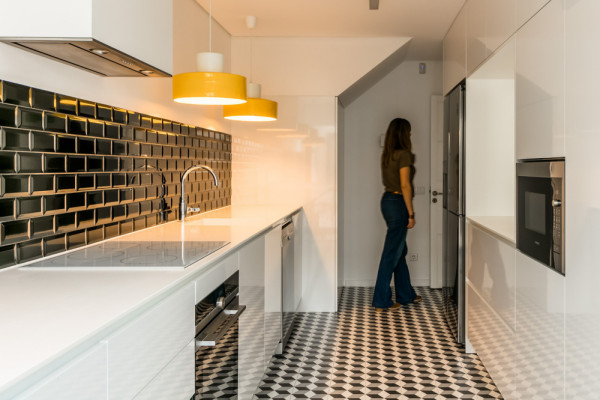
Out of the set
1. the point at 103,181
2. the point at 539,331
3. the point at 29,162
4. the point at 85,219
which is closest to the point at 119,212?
the point at 103,181

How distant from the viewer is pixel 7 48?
6.87 feet

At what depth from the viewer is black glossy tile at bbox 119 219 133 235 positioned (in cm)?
304

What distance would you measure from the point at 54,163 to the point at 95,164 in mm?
362

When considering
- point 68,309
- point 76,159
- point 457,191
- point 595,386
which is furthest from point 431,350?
point 68,309

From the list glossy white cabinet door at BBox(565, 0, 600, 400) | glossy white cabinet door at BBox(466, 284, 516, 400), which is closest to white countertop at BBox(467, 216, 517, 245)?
glossy white cabinet door at BBox(466, 284, 516, 400)

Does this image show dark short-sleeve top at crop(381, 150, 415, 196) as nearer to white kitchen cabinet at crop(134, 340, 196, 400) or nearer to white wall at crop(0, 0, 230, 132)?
white wall at crop(0, 0, 230, 132)

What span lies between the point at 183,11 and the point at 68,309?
2878 mm

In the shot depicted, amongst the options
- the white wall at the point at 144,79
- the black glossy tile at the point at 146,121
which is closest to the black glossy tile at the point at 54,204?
the white wall at the point at 144,79

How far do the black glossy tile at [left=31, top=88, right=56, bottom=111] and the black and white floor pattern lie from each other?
1893 millimetres

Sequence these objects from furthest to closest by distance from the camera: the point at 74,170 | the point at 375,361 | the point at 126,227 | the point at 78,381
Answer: the point at 375,361
the point at 126,227
the point at 74,170
the point at 78,381

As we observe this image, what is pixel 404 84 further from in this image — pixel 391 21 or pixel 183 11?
pixel 183 11

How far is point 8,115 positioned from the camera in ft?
6.81

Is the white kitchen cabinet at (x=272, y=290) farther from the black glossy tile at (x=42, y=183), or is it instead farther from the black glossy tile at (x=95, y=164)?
the black glossy tile at (x=42, y=183)

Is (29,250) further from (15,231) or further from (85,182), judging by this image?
(85,182)
